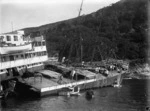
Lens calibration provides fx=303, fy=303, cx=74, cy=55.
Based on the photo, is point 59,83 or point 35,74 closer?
point 59,83

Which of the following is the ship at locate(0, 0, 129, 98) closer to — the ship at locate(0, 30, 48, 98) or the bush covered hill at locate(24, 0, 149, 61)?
the ship at locate(0, 30, 48, 98)

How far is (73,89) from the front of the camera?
6588 centimetres

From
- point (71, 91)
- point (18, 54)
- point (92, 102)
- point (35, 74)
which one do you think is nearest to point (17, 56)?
point (18, 54)

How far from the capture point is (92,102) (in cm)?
5806

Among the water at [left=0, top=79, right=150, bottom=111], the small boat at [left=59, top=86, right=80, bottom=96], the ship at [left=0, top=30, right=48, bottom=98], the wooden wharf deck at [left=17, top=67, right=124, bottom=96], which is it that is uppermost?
the ship at [left=0, top=30, right=48, bottom=98]

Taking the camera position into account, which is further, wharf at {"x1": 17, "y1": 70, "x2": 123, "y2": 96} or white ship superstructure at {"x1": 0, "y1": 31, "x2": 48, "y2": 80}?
white ship superstructure at {"x1": 0, "y1": 31, "x2": 48, "y2": 80}

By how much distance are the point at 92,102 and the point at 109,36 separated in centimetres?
8765

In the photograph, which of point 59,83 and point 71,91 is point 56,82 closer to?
point 59,83

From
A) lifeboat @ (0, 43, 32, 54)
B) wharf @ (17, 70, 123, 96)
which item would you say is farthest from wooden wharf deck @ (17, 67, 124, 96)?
lifeboat @ (0, 43, 32, 54)

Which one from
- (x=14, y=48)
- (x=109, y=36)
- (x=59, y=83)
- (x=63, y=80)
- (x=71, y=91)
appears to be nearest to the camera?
(x=14, y=48)

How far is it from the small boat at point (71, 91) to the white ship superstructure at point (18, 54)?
11.1 m

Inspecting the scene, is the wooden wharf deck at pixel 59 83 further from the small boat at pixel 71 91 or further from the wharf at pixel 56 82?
the small boat at pixel 71 91

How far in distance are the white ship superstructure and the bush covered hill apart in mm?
30565

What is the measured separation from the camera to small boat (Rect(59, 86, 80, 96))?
2510 inches
